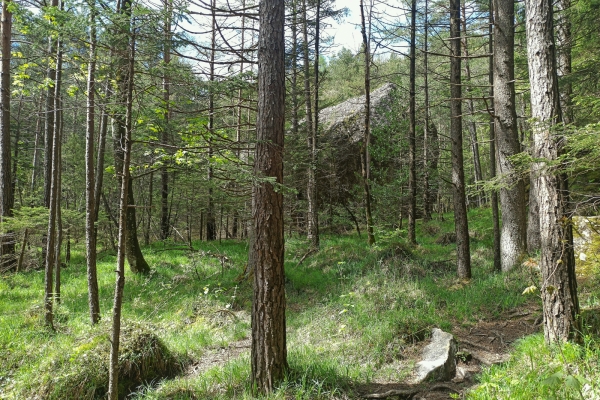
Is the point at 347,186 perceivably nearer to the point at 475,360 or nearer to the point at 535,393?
the point at 475,360

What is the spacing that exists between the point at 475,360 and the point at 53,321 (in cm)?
735

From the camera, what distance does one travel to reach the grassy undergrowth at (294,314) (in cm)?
417

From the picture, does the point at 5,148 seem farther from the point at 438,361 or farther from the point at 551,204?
the point at 551,204

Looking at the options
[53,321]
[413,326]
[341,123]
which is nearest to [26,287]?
[53,321]

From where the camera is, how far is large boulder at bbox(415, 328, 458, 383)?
13.5 feet

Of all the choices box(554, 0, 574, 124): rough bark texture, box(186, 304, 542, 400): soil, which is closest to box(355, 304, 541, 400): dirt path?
box(186, 304, 542, 400): soil

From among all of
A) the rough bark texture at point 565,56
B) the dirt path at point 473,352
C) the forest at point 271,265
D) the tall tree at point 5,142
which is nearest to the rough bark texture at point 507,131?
the forest at point 271,265

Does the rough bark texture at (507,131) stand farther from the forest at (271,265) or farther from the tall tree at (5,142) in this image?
the tall tree at (5,142)

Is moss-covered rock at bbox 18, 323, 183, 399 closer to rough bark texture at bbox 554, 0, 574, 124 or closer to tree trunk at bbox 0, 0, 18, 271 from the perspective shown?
tree trunk at bbox 0, 0, 18, 271

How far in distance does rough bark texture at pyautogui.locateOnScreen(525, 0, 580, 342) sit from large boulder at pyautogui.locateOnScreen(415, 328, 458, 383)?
110 centimetres

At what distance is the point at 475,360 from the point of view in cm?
457

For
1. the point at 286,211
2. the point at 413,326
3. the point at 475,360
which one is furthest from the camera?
the point at 286,211

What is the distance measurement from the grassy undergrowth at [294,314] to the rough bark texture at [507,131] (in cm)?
81

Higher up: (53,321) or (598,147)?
(598,147)
